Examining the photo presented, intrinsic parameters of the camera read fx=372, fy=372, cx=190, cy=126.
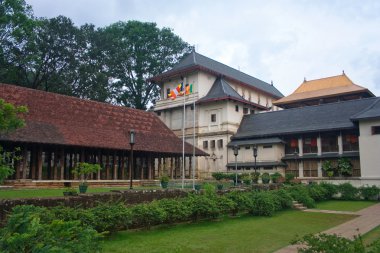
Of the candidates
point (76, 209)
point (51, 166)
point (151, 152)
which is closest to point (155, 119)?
point (151, 152)

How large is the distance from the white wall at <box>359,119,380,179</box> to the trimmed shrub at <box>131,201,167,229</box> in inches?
835

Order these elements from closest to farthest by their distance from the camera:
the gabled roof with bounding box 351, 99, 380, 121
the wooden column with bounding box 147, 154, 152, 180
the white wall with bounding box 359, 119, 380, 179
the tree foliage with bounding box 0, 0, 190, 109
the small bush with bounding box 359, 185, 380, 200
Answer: the small bush with bounding box 359, 185, 380, 200 < the gabled roof with bounding box 351, 99, 380, 121 < the white wall with bounding box 359, 119, 380, 179 < the wooden column with bounding box 147, 154, 152, 180 < the tree foliage with bounding box 0, 0, 190, 109

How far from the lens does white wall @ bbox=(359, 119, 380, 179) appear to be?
91.5 ft

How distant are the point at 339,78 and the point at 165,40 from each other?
25.0 meters

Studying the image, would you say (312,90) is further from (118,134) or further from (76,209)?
(76,209)

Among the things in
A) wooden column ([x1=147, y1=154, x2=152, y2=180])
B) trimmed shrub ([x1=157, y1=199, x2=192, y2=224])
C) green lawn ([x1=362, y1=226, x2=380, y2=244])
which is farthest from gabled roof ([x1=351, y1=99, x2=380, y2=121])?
trimmed shrub ([x1=157, y1=199, x2=192, y2=224])

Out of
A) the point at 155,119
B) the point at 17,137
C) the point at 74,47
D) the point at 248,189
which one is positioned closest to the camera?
the point at 248,189

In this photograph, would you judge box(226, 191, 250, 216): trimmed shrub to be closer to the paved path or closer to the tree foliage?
the paved path

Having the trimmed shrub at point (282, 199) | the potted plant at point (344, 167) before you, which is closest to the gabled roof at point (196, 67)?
the potted plant at point (344, 167)

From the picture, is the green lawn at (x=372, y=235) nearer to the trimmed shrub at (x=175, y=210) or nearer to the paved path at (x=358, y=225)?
the paved path at (x=358, y=225)

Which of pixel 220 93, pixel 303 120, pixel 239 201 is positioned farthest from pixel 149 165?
pixel 303 120

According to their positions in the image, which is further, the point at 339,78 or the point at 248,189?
the point at 339,78

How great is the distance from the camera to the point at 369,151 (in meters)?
28.3

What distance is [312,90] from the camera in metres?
49.6
